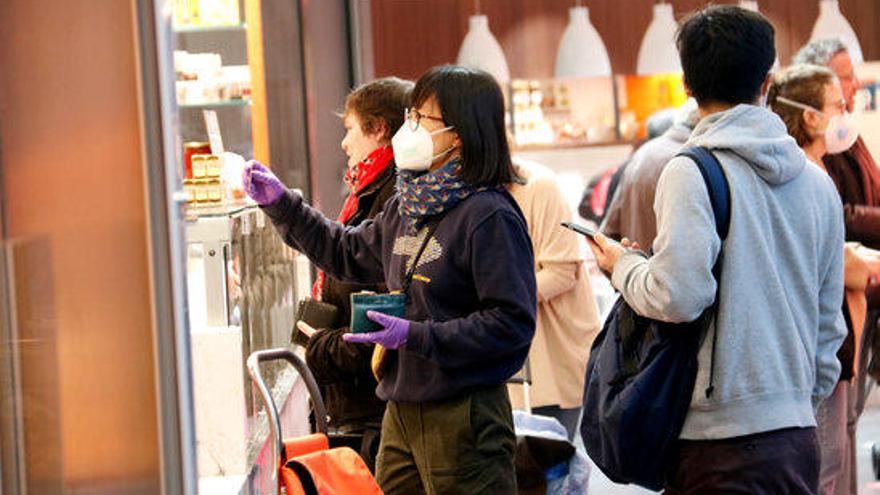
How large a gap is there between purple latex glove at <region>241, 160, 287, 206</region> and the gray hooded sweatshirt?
3.23ft

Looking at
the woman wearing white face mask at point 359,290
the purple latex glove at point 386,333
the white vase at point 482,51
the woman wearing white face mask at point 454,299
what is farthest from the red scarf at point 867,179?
the white vase at point 482,51

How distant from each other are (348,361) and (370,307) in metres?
0.71

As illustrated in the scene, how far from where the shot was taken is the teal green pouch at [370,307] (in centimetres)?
351

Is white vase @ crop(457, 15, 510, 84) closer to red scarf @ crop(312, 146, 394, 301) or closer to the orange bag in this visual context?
red scarf @ crop(312, 146, 394, 301)

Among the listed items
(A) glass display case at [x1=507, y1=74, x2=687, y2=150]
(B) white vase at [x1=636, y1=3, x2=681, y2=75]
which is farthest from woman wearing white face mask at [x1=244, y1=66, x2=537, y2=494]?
(A) glass display case at [x1=507, y1=74, x2=687, y2=150]

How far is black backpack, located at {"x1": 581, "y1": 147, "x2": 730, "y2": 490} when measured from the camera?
3314 mm

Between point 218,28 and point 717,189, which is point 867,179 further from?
point 218,28

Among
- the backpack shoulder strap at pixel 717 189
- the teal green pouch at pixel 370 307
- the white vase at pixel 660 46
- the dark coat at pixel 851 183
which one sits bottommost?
the teal green pouch at pixel 370 307

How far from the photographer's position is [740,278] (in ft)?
10.8

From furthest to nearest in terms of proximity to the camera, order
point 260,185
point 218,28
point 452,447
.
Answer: point 218,28 → point 260,185 → point 452,447

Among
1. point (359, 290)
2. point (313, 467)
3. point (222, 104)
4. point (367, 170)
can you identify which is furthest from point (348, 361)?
point (222, 104)

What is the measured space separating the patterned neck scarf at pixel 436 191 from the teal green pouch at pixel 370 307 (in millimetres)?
237

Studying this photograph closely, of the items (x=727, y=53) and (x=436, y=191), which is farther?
(x=436, y=191)

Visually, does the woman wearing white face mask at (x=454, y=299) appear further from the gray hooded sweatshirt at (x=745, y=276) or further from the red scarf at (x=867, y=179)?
the red scarf at (x=867, y=179)
